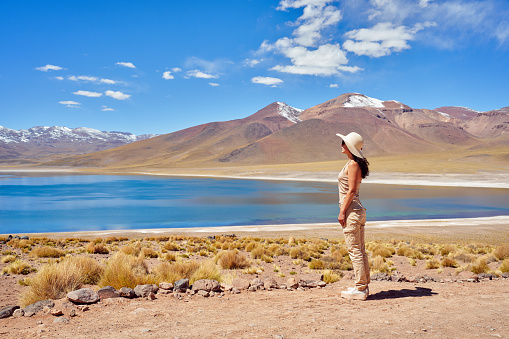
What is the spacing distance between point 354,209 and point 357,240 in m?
0.37

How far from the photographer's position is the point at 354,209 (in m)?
4.49

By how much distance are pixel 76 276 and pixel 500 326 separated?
206 inches

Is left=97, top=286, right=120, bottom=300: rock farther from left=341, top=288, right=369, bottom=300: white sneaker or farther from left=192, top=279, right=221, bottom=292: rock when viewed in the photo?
left=341, top=288, right=369, bottom=300: white sneaker

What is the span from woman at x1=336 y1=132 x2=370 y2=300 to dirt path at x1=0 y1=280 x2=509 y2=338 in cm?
29

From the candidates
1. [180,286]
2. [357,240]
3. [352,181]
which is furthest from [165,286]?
[352,181]

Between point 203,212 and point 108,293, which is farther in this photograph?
point 203,212

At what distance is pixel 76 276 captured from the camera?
215 inches

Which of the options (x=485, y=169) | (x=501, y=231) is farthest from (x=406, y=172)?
(x=501, y=231)

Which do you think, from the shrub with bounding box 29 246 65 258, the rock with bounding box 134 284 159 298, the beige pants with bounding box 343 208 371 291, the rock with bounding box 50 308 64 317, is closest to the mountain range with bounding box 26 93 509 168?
the shrub with bounding box 29 246 65 258

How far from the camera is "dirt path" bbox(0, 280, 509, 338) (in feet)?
11.4

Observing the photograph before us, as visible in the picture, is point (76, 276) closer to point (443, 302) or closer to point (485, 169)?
point (443, 302)

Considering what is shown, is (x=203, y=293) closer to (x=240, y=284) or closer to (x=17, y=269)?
(x=240, y=284)

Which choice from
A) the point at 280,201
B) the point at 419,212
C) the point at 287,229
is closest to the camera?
the point at 287,229

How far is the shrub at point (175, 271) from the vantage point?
5906mm
